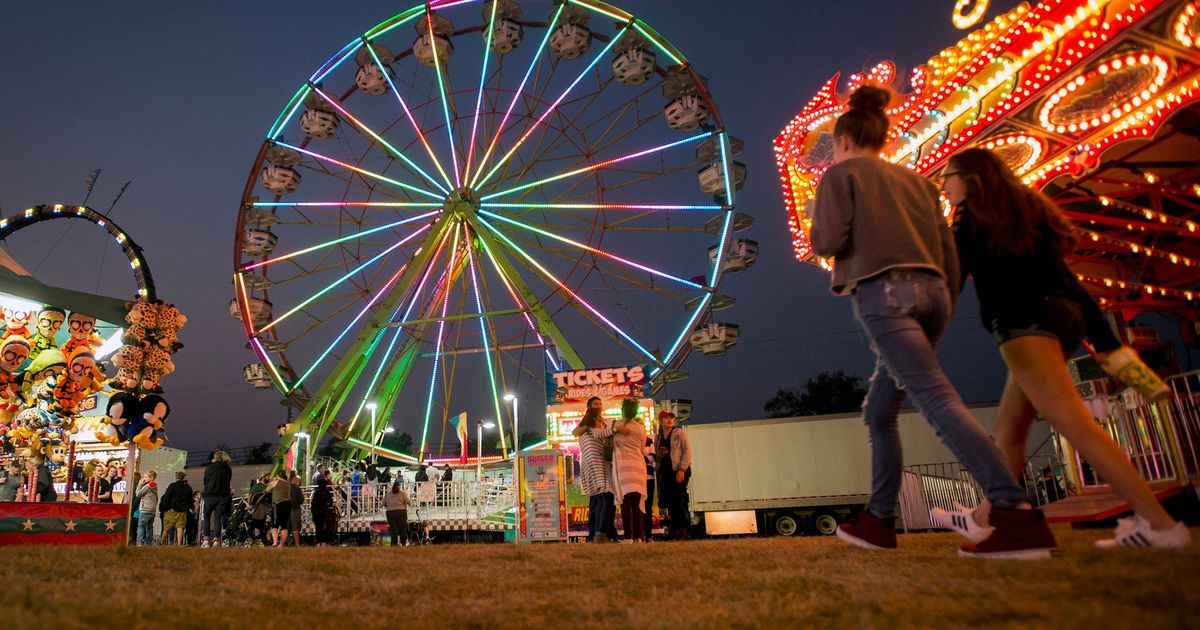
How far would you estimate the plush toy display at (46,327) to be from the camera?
1274 cm

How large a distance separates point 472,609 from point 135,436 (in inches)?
304

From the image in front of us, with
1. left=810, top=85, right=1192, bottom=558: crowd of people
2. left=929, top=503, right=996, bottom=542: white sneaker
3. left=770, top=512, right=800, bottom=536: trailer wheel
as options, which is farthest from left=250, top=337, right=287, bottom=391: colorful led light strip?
left=929, top=503, right=996, bottom=542: white sneaker

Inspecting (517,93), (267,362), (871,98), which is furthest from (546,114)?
(871,98)

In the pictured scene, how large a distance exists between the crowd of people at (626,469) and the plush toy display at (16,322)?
37.7 ft

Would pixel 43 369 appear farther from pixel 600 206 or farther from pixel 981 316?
pixel 981 316

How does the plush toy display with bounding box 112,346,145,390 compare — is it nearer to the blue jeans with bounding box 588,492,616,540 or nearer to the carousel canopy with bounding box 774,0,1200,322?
Result: the blue jeans with bounding box 588,492,616,540

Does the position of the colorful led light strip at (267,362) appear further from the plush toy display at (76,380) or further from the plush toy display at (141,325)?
the plush toy display at (141,325)

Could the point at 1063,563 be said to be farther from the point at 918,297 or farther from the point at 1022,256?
the point at 1022,256

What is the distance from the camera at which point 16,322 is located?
12875 millimetres

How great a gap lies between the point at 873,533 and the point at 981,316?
0.99 metres

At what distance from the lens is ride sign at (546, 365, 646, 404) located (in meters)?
18.3

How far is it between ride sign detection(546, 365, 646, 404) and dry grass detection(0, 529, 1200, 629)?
15.1 m

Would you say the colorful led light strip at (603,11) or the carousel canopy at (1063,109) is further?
the colorful led light strip at (603,11)

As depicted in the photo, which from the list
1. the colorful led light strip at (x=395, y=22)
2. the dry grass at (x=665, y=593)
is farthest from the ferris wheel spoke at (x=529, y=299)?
the dry grass at (x=665, y=593)
